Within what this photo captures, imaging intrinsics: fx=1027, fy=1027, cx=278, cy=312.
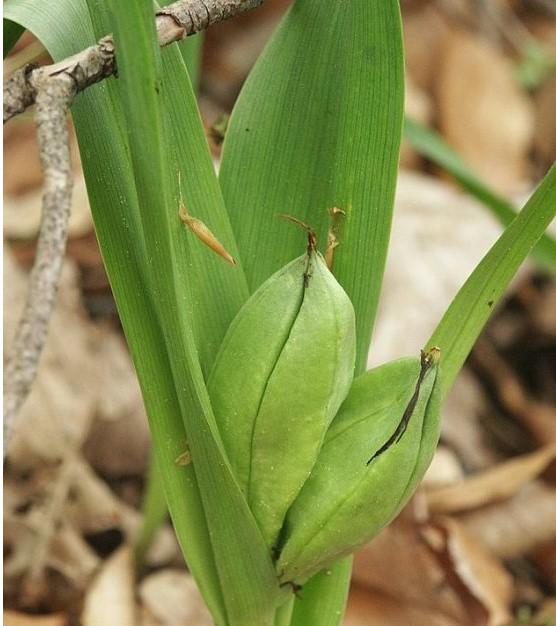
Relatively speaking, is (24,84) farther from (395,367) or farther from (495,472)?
(495,472)

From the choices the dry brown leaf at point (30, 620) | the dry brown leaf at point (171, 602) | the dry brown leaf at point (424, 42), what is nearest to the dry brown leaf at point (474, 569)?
the dry brown leaf at point (171, 602)

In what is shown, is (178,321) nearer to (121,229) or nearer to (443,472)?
(121,229)

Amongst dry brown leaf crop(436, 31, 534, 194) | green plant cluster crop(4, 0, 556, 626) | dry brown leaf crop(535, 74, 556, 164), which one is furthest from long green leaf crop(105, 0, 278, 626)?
dry brown leaf crop(535, 74, 556, 164)

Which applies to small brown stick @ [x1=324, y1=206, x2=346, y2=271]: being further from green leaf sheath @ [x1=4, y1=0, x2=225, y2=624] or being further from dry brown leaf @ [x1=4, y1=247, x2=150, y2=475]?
dry brown leaf @ [x1=4, y1=247, x2=150, y2=475]

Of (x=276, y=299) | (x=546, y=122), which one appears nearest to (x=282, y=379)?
(x=276, y=299)

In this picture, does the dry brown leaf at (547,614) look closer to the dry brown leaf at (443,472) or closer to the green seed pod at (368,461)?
the dry brown leaf at (443,472)
